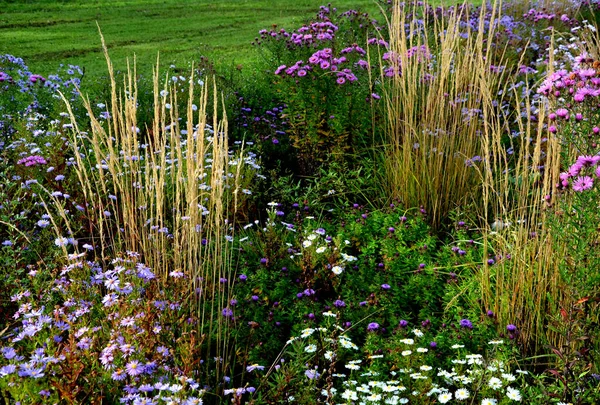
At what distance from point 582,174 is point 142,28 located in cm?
1348

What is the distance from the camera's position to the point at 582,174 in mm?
2818

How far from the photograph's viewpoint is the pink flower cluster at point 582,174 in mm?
2701

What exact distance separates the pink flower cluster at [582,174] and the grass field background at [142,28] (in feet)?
23.5

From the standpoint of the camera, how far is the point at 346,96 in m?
5.20

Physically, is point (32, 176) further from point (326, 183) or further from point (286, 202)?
point (326, 183)

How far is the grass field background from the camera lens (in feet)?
38.2

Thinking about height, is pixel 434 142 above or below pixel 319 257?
above

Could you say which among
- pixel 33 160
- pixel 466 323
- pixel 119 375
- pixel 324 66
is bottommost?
pixel 466 323

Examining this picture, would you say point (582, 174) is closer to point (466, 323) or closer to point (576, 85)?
point (576, 85)

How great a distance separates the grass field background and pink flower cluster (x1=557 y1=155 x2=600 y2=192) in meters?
7.17

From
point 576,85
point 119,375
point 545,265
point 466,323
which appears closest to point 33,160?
point 119,375

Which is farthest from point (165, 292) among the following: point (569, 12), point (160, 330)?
point (569, 12)

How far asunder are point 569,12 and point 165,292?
9.49 m

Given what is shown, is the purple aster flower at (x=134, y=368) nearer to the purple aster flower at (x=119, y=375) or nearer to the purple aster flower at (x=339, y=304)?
the purple aster flower at (x=119, y=375)
